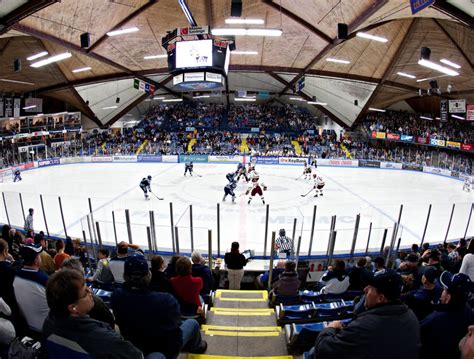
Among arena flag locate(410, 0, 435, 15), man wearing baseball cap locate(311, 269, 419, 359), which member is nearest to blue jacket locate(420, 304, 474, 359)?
man wearing baseball cap locate(311, 269, 419, 359)

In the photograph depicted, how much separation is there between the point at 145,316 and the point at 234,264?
4.77m

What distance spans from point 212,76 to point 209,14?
6.04 metres

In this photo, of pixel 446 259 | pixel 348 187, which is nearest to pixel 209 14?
pixel 348 187

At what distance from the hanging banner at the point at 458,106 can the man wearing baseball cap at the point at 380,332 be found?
88.4 ft

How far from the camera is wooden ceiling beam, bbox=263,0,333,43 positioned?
704 inches

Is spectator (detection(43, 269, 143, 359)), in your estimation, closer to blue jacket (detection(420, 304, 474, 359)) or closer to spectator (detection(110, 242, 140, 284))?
blue jacket (detection(420, 304, 474, 359))

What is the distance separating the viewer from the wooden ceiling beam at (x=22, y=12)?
13234mm

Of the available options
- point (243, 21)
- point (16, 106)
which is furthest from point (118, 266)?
point (16, 106)

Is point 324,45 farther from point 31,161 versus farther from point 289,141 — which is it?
point 31,161

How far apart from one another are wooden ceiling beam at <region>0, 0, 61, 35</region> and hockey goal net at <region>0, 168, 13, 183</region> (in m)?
11.3

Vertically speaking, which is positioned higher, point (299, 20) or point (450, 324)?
point (299, 20)

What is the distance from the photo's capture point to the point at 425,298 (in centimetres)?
321

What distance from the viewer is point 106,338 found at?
193 cm

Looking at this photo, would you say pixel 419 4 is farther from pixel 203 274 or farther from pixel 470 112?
pixel 470 112
